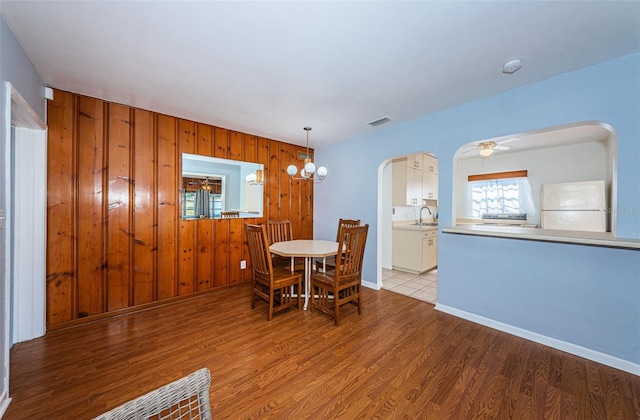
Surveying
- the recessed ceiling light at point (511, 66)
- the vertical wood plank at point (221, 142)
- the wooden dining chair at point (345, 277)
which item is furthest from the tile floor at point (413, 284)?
the vertical wood plank at point (221, 142)

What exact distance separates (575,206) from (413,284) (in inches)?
113

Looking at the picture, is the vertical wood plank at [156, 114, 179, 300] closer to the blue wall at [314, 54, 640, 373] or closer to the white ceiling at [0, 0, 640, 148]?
the white ceiling at [0, 0, 640, 148]

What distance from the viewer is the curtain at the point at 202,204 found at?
348cm

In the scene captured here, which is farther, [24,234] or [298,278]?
[298,278]

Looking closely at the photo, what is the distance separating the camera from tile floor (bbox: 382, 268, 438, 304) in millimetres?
3541

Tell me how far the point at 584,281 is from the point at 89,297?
195 inches

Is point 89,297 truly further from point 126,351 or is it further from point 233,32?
point 233,32

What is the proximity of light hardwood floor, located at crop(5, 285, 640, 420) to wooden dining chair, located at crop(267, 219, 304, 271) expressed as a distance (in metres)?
0.84

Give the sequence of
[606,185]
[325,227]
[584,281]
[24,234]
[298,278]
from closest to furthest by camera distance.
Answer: [584,281] → [24,234] → [298,278] → [606,185] → [325,227]

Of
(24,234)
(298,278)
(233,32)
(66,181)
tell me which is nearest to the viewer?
(233,32)

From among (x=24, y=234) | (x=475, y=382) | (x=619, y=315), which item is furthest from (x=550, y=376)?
(x=24, y=234)

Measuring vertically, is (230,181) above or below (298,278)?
above

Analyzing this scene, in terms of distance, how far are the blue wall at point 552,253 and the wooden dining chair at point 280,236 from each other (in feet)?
6.27

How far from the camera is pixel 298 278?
9.79 ft
